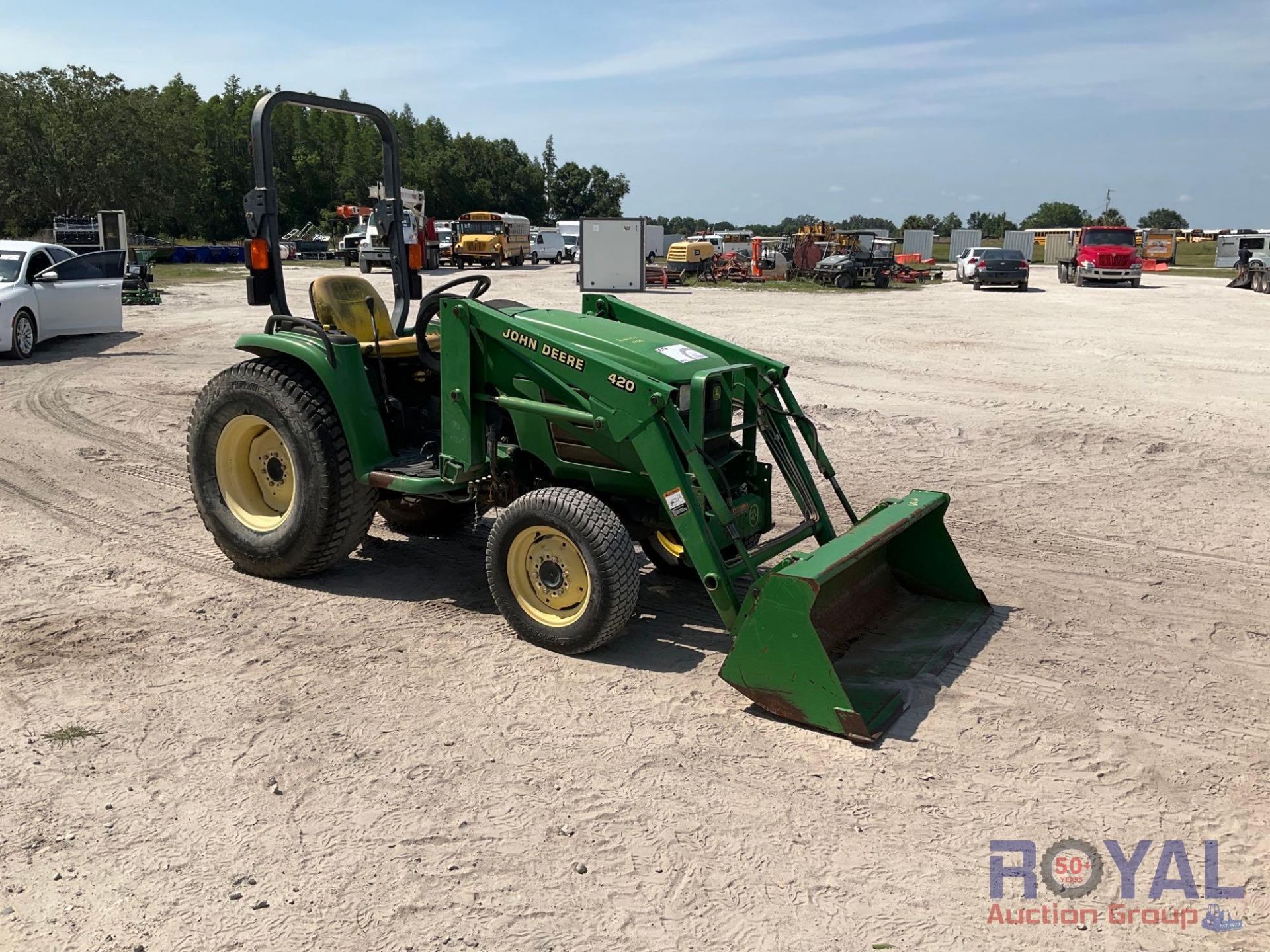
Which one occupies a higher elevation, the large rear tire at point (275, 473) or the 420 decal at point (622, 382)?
the 420 decal at point (622, 382)

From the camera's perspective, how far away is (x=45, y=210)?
41.6m

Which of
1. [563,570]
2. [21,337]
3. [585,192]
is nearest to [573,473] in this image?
[563,570]

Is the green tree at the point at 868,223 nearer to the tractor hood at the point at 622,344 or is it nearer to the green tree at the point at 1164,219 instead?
the green tree at the point at 1164,219

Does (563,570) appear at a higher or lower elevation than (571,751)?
higher

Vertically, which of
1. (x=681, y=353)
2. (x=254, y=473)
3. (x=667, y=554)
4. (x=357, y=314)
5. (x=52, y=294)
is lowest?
(x=667, y=554)

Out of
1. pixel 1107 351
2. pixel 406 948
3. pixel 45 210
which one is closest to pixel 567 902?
pixel 406 948

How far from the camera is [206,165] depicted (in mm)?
50406

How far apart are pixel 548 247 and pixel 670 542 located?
4639 centimetres

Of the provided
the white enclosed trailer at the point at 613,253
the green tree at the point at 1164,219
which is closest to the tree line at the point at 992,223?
the green tree at the point at 1164,219

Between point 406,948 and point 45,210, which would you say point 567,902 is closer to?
point 406,948

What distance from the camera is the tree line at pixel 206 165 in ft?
134

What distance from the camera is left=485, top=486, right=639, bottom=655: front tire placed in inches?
175

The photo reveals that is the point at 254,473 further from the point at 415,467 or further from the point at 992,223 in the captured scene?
the point at 992,223

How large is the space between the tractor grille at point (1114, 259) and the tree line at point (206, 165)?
2116 centimetres
